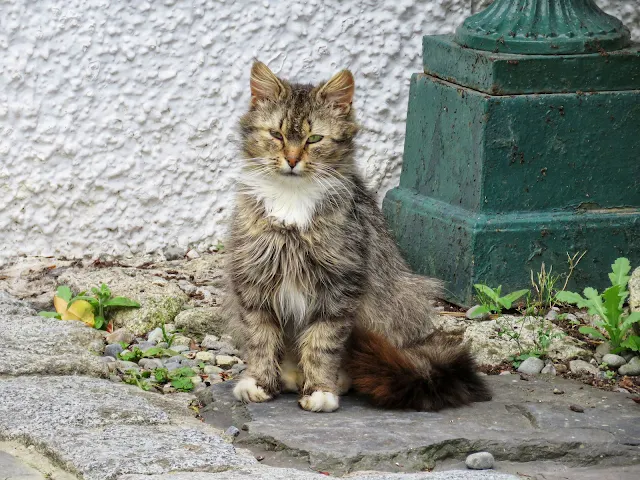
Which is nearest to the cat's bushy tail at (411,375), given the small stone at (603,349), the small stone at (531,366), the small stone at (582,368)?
the small stone at (531,366)

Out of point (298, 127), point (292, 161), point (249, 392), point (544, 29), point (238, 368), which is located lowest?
point (238, 368)

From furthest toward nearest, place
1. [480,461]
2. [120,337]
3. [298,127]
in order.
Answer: [120,337], [298,127], [480,461]

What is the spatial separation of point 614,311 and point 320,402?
144cm

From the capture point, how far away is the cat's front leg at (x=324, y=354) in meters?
3.88

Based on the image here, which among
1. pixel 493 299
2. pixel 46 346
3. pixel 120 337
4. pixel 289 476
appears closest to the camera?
pixel 289 476

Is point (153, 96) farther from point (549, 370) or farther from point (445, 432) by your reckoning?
point (445, 432)

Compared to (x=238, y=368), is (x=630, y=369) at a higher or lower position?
higher

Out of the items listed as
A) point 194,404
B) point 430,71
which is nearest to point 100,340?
point 194,404

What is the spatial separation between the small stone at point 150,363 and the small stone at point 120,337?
0.94 feet

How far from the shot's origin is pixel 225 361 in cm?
450

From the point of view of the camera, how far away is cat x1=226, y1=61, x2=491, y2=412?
12.5ft

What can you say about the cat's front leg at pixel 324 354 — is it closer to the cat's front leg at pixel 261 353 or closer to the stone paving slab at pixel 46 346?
the cat's front leg at pixel 261 353

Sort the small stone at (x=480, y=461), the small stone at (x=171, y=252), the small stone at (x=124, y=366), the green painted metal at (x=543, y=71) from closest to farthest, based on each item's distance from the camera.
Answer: the small stone at (x=480, y=461) → the small stone at (x=124, y=366) → the green painted metal at (x=543, y=71) → the small stone at (x=171, y=252)

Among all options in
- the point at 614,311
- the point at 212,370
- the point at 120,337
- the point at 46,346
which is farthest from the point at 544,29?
the point at 46,346
